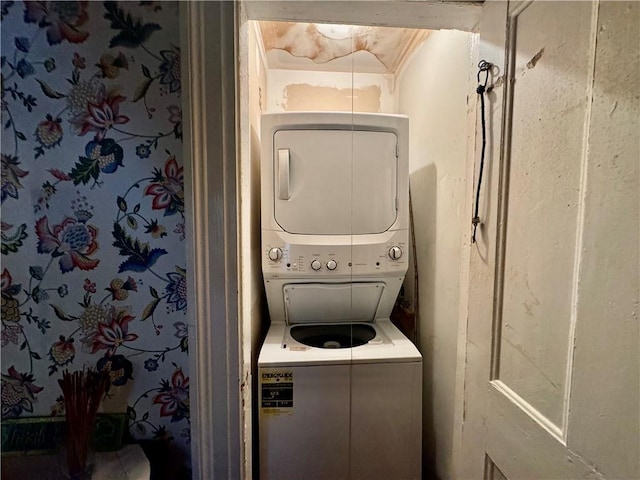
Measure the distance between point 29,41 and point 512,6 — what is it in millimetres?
1070

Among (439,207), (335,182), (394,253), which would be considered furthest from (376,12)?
(394,253)

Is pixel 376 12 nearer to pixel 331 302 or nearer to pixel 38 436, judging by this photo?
pixel 331 302

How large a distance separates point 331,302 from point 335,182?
603mm

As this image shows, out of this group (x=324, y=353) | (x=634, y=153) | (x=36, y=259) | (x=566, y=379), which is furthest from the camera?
(x=324, y=353)

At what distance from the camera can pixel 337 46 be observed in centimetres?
164

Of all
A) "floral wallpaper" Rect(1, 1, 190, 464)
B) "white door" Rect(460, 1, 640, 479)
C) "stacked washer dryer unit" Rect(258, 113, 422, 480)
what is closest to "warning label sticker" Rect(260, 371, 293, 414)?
"stacked washer dryer unit" Rect(258, 113, 422, 480)

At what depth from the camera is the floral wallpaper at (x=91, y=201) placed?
626mm

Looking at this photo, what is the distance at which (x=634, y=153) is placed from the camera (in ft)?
1.39

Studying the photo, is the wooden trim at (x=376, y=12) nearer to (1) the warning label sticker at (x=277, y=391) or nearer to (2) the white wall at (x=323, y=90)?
(2) the white wall at (x=323, y=90)

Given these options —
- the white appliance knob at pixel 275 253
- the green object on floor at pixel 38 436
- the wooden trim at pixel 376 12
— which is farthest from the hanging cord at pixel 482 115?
the green object on floor at pixel 38 436

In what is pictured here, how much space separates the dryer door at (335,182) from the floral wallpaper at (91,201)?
72 centimetres

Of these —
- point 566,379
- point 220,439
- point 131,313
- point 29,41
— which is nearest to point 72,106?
point 29,41

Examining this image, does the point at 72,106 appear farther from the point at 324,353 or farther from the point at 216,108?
the point at 324,353

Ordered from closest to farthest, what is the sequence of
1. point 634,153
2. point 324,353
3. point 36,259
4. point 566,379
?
point 634,153 → point 566,379 → point 36,259 → point 324,353
